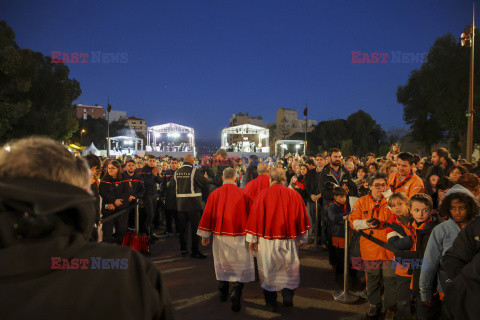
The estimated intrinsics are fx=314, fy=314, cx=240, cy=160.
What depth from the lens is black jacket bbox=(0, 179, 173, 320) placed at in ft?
3.18

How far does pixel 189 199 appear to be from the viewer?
7.42 meters

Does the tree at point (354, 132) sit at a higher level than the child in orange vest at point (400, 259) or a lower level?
higher

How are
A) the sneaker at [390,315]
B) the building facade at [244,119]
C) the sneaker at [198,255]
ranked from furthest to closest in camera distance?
the building facade at [244,119] < the sneaker at [198,255] < the sneaker at [390,315]

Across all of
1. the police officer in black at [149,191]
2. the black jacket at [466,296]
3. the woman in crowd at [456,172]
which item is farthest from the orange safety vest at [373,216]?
the police officer in black at [149,191]

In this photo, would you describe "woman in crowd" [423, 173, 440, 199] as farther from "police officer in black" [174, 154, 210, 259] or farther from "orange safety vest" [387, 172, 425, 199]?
"police officer in black" [174, 154, 210, 259]

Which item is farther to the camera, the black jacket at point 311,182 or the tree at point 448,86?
the tree at point 448,86

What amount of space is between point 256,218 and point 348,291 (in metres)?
2.08

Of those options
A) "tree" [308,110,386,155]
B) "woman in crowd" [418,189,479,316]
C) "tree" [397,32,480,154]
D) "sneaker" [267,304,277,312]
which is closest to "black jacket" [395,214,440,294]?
"woman in crowd" [418,189,479,316]

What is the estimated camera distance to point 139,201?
779cm

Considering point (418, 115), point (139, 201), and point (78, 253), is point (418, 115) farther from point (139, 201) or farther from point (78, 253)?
point (78, 253)

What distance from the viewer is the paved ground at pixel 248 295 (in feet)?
15.1

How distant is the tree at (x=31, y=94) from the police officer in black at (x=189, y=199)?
2003 cm

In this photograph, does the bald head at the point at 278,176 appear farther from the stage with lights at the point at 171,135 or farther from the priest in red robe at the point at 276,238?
the stage with lights at the point at 171,135

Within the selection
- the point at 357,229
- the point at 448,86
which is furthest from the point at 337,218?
the point at 448,86
